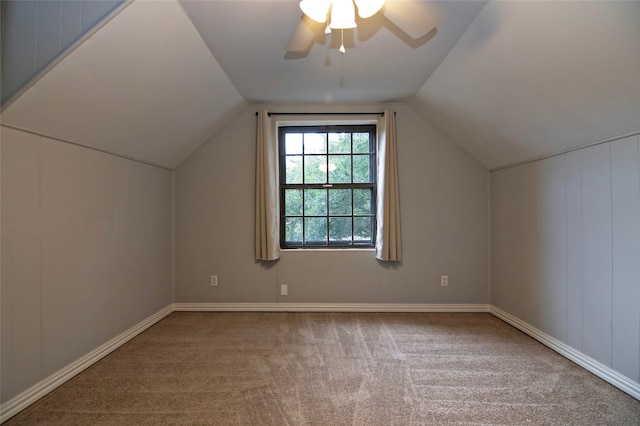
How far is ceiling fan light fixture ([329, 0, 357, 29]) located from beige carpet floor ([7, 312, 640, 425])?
82.1 inches

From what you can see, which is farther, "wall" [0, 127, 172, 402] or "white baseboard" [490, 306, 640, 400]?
"white baseboard" [490, 306, 640, 400]

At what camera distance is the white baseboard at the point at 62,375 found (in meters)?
1.49

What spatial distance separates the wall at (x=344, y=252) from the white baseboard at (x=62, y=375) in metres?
0.73

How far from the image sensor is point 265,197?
292 cm

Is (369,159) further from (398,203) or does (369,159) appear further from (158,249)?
(158,249)

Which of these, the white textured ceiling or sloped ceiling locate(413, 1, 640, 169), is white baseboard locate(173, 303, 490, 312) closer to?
sloped ceiling locate(413, 1, 640, 169)

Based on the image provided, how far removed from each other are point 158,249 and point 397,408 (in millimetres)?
2581

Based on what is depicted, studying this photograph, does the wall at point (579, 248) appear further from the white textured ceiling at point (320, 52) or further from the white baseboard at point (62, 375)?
the white baseboard at point (62, 375)

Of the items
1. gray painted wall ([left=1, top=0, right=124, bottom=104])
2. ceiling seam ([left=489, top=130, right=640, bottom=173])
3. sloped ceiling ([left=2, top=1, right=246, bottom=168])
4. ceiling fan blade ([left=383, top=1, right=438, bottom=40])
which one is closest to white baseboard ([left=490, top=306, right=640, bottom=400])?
ceiling seam ([left=489, top=130, right=640, bottom=173])

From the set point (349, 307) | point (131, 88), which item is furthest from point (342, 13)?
point (349, 307)

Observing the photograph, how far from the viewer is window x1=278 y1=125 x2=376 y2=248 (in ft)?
10.3

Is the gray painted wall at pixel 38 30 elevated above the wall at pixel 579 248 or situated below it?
above

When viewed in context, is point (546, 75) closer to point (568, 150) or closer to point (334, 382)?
point (568, 150)

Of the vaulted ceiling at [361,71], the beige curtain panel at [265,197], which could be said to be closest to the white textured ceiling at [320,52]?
the vaulted ceiling at [361,71]
